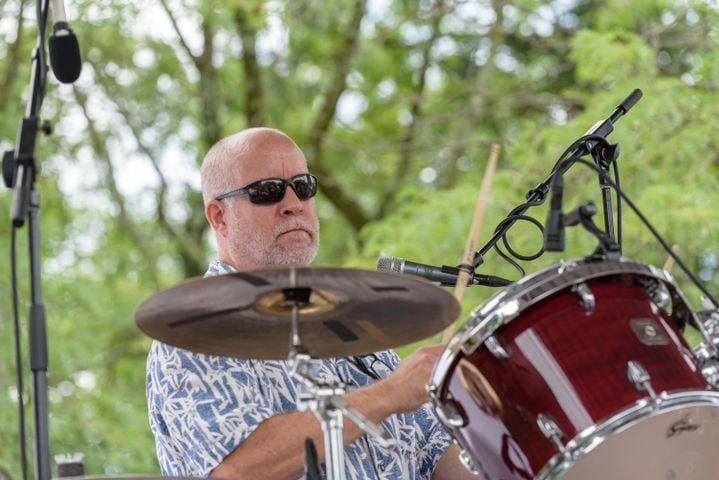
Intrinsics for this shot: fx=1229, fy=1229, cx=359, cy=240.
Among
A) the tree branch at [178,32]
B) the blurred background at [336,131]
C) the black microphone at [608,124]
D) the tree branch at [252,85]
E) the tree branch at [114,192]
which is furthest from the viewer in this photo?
the tree branch at [252,85]

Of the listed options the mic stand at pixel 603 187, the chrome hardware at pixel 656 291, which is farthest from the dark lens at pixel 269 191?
the chrome hardware at pixel 656 291

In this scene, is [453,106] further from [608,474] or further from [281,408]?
[608,474]

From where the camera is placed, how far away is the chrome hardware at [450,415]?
264 centimetres

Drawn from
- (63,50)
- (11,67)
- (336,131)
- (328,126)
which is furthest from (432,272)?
(336,131)

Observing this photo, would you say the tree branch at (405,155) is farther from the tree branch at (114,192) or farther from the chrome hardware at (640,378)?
the chrome hardware at (640,378)

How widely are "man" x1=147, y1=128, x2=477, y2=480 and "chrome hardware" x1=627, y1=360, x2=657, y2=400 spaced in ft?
1.55

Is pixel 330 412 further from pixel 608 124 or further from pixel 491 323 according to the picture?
pixel 608 124

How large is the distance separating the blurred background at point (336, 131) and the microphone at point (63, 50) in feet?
12.6

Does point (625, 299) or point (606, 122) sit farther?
point (606, 122)

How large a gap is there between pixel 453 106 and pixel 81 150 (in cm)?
290

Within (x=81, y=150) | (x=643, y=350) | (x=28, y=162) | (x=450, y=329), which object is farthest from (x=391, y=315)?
(x=81, y=150)

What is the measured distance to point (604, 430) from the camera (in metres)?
2.45

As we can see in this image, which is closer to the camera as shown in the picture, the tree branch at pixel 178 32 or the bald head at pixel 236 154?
the bald head at pixel 236 154

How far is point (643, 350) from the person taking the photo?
2.54 m
